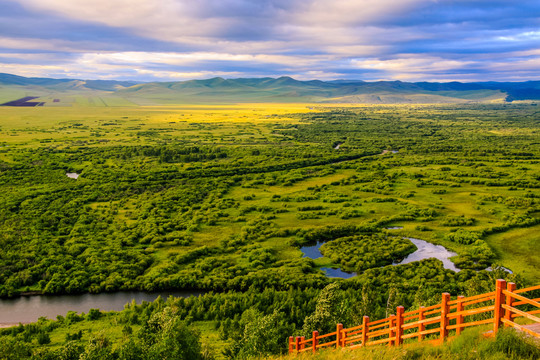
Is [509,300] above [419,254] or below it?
above

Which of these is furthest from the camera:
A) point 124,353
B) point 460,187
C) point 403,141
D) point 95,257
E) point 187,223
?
point 403,141

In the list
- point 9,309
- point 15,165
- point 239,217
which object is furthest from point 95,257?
point 15,165

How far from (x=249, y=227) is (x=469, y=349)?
65.1 m

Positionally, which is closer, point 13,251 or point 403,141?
point 13,251

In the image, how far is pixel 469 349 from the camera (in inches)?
542

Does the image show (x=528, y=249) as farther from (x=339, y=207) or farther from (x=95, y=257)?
(x=95, y=257)

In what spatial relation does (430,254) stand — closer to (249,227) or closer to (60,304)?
(249,227)

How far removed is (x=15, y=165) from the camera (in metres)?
130

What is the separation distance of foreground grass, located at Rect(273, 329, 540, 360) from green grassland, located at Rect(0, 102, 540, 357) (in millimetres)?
18200

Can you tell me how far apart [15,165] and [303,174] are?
9209 cm

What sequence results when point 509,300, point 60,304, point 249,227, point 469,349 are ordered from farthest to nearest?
point 249,227 < point 60,304 < point 469,349 < point 509,300

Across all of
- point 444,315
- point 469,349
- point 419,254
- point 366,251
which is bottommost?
point 419,254

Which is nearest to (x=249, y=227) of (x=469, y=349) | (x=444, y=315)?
(x=444, y=315)

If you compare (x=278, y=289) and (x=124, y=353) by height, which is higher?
(x=124, y=353)
